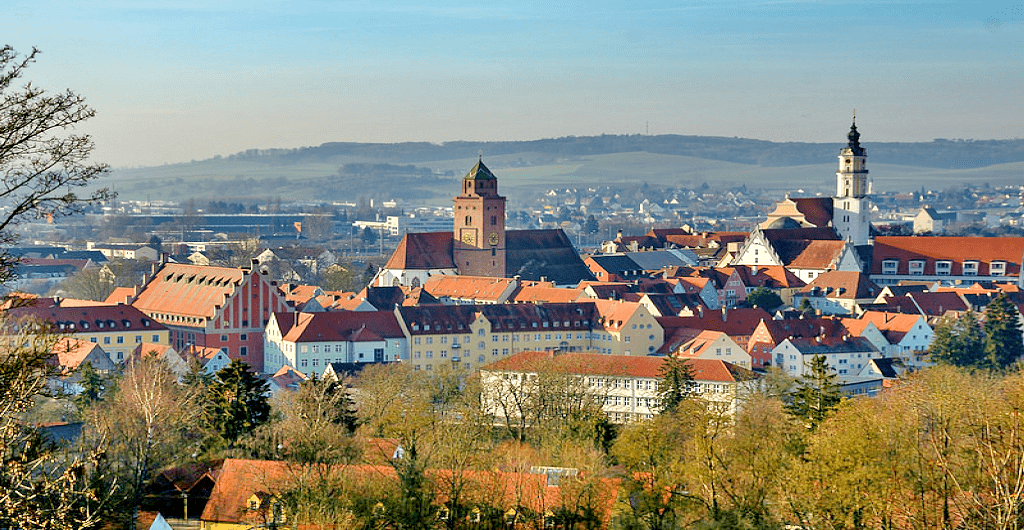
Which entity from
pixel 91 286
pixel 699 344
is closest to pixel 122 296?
pixel 91 286

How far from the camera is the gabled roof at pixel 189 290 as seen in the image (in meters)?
72.2

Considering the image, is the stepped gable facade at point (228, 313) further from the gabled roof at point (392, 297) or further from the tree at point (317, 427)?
the tree at point (317, 427)

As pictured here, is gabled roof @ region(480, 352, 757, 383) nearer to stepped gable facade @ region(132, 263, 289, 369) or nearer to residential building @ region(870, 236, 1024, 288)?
stepped gable facade @ region(132, 263, 289, 369)

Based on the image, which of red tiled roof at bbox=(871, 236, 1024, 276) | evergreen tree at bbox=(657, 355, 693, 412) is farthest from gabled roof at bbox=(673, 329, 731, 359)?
red tiled roof at bbox=(871, 236, 1024, 276)

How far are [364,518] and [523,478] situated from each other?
3.74 meters

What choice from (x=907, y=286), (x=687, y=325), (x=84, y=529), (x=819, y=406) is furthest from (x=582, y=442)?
(x=907, y=286)

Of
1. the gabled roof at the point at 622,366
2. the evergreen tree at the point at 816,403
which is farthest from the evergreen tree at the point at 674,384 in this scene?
the evergreen tree at the point at 816,403

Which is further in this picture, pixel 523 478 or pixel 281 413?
pixel 281 413

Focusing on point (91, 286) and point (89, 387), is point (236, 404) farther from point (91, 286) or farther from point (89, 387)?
point (91, 286)

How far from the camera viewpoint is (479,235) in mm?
94125

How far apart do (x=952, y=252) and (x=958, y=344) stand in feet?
111

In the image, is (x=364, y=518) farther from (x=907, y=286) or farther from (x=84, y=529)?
(x=907, y=286)

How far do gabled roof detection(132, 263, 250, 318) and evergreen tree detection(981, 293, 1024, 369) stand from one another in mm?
31033

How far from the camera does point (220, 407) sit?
39.8m
